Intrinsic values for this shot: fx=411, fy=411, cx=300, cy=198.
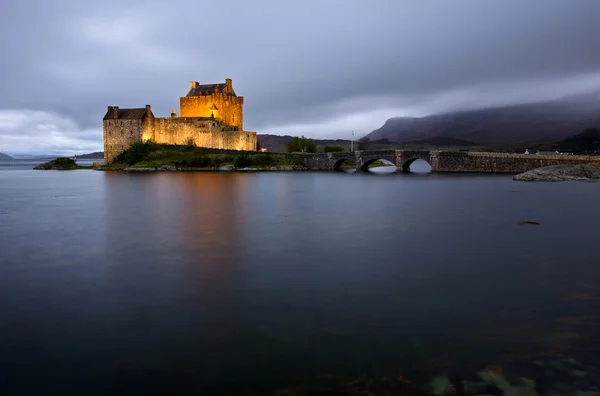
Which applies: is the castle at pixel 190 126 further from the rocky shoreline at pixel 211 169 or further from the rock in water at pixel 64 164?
the rock in water at pixel 64 164

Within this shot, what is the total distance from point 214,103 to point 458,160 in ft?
151

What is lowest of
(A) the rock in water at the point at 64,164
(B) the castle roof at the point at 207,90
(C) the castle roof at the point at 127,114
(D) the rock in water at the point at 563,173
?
(D) the rock in water at the point at 563,173

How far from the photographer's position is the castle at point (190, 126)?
73375 millimetres

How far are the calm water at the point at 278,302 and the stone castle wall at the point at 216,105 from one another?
64805mm

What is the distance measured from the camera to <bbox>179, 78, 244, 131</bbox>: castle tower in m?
79.6

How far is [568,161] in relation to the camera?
50938mm

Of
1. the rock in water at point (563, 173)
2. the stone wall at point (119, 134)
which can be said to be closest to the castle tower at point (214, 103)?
the stone wall at point (119, 134)

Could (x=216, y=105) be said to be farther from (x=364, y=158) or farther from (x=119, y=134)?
(x=364, y=158)

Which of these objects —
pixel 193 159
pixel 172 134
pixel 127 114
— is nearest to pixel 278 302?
pixel 193 159

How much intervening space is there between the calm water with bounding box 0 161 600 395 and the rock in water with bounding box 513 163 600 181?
1172 inches

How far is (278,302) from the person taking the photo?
8312 mm

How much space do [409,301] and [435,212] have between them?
579 inches

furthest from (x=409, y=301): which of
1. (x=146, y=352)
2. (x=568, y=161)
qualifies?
(x=568, y=161)

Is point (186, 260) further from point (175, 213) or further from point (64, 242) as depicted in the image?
point (175, 213)
